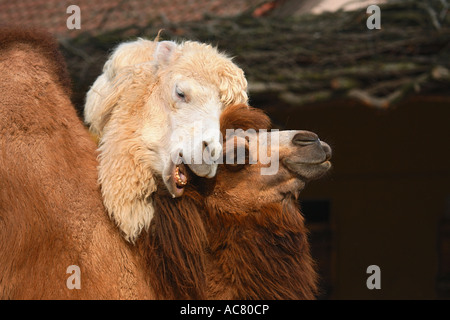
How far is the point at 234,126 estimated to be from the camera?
3178 millimetres

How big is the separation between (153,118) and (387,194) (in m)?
5.53

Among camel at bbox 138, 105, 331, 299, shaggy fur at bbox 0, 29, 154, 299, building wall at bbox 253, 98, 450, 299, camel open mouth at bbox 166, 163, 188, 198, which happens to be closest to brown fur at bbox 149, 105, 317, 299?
camel at bbox 138, 105, 331, 299

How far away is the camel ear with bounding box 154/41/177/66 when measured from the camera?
3305 millimetres

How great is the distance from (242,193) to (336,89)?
359 centimetres

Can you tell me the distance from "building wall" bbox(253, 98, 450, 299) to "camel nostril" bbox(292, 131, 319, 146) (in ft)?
14.7

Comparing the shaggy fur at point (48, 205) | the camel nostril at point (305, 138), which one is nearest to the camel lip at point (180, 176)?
the shaggy fur at point (48, 205)

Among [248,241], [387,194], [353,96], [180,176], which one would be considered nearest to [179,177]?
[180,176]

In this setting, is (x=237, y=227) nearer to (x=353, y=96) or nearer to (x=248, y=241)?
(x=248, y=241)

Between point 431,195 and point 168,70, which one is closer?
point 168,70

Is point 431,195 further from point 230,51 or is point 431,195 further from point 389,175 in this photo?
point 230,51

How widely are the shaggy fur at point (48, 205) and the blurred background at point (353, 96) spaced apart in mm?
3470

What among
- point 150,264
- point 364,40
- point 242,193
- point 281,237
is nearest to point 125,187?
point 150,264

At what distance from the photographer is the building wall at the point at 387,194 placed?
773 centimetres

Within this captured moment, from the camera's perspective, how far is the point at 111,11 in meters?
8.69
